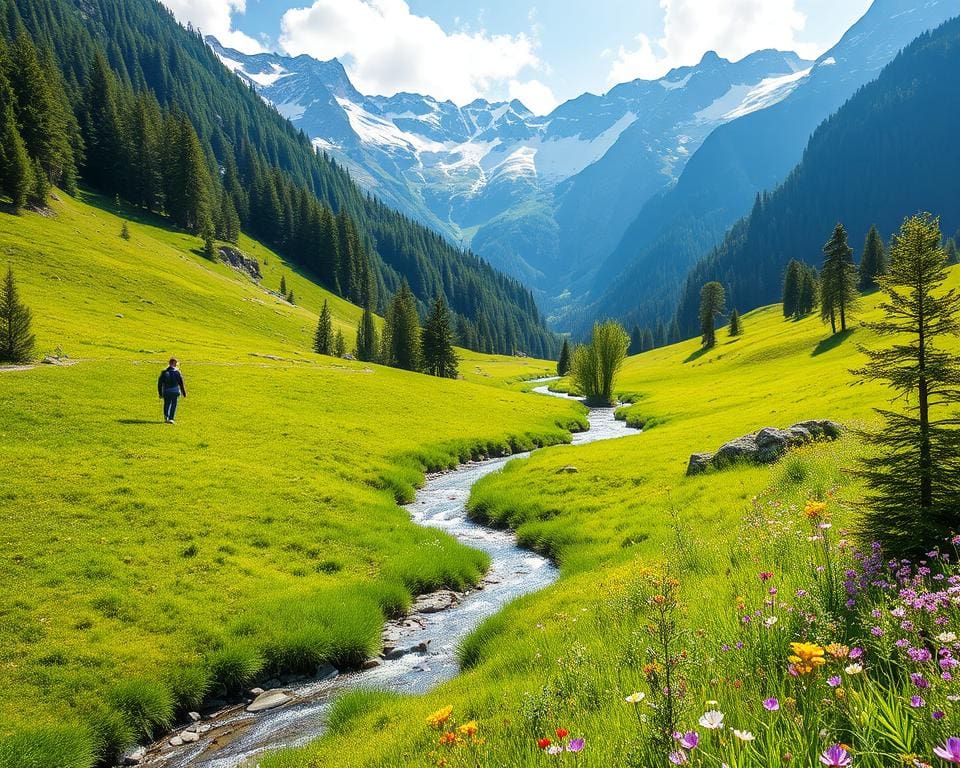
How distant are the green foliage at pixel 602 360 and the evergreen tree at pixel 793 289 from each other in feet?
239

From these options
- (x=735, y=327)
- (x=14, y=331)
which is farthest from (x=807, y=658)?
(x=735, y=327)

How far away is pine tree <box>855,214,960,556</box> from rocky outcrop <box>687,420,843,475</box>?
46.7 ft

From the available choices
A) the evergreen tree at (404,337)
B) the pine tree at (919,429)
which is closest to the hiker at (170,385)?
the pine tree at (919,429)

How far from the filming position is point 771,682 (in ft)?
13.0

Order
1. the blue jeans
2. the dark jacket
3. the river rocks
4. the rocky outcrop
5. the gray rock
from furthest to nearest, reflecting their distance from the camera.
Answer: the blue jeans
the dark jacket
the gray rock
the rocky outcrop
the river rocks

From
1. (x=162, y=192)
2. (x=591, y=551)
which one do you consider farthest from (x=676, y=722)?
(x=162, y=192)

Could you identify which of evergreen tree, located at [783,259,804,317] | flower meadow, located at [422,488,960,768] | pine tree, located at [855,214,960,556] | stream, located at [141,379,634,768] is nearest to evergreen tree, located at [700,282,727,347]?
evergreen tree, located at [783,259,804,317]

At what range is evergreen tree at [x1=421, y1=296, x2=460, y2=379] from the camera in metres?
84.1

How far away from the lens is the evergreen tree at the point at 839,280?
71500 millimetres

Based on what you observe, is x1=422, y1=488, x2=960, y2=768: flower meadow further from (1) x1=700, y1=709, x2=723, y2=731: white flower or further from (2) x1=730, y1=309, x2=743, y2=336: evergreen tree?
(2) x1=730, y1=309, x2=743, y2=336: evergreen tree

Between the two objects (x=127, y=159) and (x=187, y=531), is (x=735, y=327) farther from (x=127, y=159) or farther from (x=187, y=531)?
(x=127, y=159)

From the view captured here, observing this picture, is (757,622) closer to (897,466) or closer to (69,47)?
(897,466)

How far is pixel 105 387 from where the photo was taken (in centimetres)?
3131

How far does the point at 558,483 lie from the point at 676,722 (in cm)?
2271
